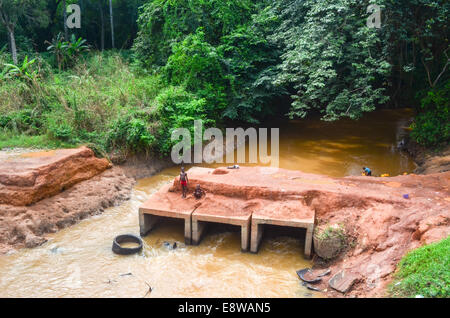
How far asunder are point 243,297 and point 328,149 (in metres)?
10.9

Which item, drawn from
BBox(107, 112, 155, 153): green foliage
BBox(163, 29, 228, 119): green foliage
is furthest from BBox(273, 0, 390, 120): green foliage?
BBox(107, 112, 155, 153): green foliage

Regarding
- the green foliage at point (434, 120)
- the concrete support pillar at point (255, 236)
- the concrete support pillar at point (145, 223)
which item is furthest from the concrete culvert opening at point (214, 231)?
the green foliage at point (434, 120)

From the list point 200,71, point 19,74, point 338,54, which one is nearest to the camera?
point 338,54

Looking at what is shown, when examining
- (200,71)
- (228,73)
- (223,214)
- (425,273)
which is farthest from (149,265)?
(228,73)

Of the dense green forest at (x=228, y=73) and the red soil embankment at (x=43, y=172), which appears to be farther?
the dense green forest at (x=228, y=73)

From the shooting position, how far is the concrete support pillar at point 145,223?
31.0ft

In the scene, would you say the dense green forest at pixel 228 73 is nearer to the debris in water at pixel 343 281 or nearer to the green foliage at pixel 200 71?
the green foliage at pixel 200 71

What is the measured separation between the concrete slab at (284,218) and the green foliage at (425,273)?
214cm

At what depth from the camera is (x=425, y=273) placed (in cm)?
597

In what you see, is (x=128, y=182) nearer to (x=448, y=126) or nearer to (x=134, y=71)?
(x=134, y=71)

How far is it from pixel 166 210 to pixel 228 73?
30.9 feet

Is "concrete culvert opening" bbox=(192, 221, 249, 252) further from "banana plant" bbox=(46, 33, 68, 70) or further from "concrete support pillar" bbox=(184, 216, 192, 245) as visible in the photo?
"banana plant" bbox=(46, 33, 68, 70)

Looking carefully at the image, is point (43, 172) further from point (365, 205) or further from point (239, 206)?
point (365, 205)

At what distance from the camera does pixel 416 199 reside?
339 inches
